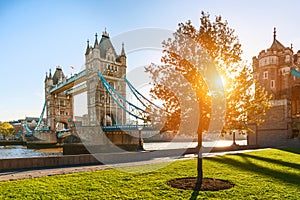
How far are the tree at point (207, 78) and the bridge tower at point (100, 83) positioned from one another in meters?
47.2

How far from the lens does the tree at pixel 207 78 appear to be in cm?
826

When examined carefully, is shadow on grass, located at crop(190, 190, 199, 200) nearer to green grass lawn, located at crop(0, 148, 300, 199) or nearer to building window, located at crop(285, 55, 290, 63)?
green grass lawn, located at crop(0, 148, 300, 199)

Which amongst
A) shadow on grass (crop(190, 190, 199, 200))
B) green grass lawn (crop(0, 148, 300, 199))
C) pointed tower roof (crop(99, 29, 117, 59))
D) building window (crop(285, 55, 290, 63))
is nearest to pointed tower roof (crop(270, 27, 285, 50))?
building window (crop(285, 55, 290, 63))

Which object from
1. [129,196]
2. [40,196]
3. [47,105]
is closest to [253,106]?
[129,196]

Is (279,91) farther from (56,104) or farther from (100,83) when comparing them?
(56,104)

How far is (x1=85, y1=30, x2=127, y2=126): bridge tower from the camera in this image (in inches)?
2288

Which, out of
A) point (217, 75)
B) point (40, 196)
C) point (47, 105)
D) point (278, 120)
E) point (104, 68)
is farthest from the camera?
point (47, 105)

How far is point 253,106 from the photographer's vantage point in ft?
27.7

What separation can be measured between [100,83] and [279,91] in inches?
1456

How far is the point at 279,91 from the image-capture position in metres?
38.9

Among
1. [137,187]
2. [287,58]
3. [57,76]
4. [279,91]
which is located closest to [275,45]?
[287,58]

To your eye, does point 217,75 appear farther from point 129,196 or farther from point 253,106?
point 129,196

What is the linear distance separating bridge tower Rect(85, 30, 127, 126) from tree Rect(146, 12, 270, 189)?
47.2 m

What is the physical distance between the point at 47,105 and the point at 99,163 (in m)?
82.2
